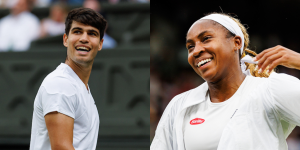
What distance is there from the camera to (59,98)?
1.85 m

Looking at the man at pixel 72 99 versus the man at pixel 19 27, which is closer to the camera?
the man at pixel 72 99

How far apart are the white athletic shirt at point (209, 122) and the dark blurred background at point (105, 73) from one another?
3.11 m

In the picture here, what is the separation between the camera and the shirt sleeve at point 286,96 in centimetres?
155

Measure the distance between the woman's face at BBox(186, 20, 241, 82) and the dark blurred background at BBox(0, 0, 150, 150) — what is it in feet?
10.4

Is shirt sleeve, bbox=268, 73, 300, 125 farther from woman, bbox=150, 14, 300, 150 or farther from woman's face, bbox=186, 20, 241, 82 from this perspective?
woman's face, bbox=186, 20, 241, 82

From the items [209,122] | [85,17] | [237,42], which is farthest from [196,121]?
[85,17]

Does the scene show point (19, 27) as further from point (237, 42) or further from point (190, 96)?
point (237, 42)

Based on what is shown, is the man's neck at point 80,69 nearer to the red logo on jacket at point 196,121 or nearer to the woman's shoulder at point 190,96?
the woman's shoulder at point 190,96

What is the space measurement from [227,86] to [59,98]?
3.11ft

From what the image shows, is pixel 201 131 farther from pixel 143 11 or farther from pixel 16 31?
pixel 16 31

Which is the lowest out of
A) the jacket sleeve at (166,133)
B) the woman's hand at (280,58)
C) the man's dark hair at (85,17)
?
the jacket sleeve at (166,133)

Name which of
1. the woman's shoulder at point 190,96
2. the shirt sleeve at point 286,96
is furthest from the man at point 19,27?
the shirt sleeve at point 286,96

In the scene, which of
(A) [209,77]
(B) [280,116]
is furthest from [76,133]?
(B) [280,116]

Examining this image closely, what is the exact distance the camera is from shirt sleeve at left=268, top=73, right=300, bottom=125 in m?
1.55
